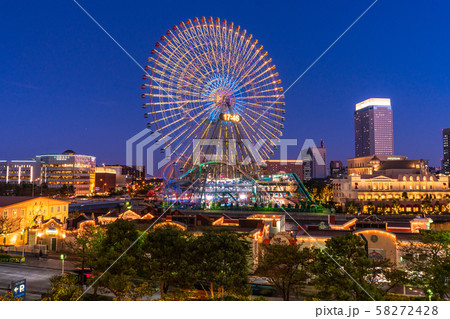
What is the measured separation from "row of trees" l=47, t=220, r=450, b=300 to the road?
16.4 feet

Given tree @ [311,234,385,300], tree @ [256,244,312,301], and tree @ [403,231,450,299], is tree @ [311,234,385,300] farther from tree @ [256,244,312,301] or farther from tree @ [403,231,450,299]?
tree @ [403,231,450,299]

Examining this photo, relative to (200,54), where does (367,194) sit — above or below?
below

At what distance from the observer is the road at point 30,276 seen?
71.3 ft

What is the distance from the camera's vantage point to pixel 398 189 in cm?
8025

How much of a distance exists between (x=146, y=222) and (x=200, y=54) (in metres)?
28.6

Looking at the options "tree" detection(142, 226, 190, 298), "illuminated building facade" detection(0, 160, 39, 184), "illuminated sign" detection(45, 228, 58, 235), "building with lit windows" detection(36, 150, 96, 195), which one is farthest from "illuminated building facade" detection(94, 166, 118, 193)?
"tree" detection(142, 226, 190, 298)

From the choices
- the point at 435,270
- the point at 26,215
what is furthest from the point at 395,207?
the point at 26,215

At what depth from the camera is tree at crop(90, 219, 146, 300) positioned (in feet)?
53.5

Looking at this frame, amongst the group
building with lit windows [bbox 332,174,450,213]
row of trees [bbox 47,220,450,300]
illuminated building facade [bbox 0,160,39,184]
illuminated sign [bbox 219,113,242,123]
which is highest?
illuminated sign [bbox 219,113,242,123]

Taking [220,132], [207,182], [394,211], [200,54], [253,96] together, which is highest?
[200,54]

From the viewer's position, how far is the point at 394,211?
7169cm

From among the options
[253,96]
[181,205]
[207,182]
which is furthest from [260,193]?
[253,96]

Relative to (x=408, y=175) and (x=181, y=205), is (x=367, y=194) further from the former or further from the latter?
(x=181, y=205)

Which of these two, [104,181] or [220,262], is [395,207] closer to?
[220,262]
